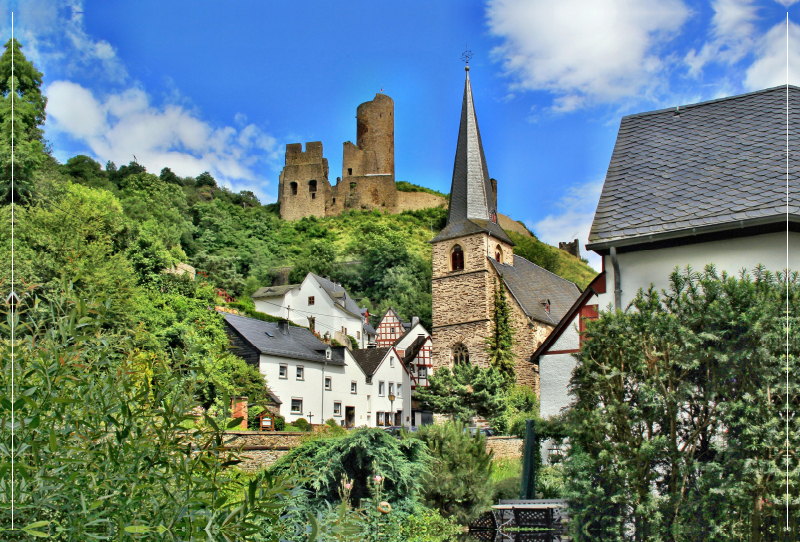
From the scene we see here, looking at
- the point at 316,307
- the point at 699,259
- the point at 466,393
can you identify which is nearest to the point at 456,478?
the point at 699,259

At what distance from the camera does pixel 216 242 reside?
61.2m

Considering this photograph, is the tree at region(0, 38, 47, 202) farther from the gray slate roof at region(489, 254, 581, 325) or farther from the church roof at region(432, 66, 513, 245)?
the gray slate roof at region(489, 254, 581, 325)

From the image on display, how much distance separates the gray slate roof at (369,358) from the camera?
38.9m

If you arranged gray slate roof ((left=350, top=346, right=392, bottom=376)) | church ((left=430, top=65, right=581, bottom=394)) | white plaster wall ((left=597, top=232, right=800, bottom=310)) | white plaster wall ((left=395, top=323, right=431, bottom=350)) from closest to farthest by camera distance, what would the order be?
white plaster wall ((left=597, top=232, right=800, bottom=310)) < church ((left=430, top=65, right=581, bottom=394)) < gray slate roof ((left=350, top=346, right=392, bottom=376)) < white plaster wall ((left=395, top=323, right=431, bottom=350))

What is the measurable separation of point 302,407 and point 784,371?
2861 cm

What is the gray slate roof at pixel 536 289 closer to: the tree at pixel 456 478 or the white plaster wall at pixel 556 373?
the white plaster wall at pixel 556 373

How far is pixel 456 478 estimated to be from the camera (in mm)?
8383

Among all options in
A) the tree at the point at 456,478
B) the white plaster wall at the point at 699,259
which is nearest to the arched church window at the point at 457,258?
the tree at the point at 456,478

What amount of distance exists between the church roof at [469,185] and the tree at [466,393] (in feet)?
31.5

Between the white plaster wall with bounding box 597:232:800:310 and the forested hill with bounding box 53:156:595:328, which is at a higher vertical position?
the forested hill with bounding box 53:156:595:328

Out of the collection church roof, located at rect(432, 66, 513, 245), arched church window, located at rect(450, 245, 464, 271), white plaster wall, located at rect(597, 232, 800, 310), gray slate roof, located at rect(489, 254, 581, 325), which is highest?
church roof, located at rect(432, 66, 513, 245)

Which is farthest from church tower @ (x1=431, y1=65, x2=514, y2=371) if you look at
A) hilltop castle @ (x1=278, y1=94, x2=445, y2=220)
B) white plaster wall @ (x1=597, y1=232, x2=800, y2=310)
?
hilltop castle @ (x1=278, y1=94, x2=445, y2=220)

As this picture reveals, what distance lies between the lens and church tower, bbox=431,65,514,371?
3556 centimetres

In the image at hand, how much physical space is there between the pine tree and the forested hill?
18.0 meters
